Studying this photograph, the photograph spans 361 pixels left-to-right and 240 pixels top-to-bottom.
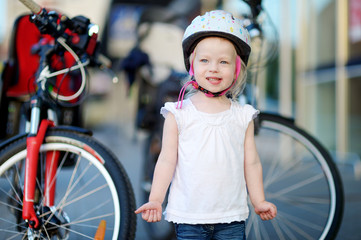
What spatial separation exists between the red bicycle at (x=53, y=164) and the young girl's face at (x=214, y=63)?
549 millimetres

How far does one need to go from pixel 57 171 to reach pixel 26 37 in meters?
1.10

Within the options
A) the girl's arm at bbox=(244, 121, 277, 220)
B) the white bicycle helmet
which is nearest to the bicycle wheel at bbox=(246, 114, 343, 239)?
the girl's arm at bbox=(244, 121, 277, 220)

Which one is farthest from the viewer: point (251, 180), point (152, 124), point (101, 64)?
point (152, 124)

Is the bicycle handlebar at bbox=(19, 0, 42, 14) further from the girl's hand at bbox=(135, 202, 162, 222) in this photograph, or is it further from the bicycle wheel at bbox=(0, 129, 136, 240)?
the girl's hand at bbox=(135, 202, 162, 222)

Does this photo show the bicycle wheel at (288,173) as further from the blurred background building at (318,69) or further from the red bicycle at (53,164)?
the blurred background building at (318,69)

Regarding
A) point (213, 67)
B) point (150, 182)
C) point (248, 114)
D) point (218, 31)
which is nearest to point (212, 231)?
point (248, 114)

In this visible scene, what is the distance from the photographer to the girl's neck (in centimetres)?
187

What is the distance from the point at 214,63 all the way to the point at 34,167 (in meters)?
0.93

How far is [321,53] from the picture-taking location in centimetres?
709

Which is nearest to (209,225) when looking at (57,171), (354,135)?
(57,171)

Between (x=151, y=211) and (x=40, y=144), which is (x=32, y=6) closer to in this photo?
(x=40, y=144)

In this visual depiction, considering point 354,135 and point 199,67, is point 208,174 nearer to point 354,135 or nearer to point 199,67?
point 199,67

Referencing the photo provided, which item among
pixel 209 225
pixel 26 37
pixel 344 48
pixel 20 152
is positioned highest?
pixel 344 48

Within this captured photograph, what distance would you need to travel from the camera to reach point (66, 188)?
2.26 m
